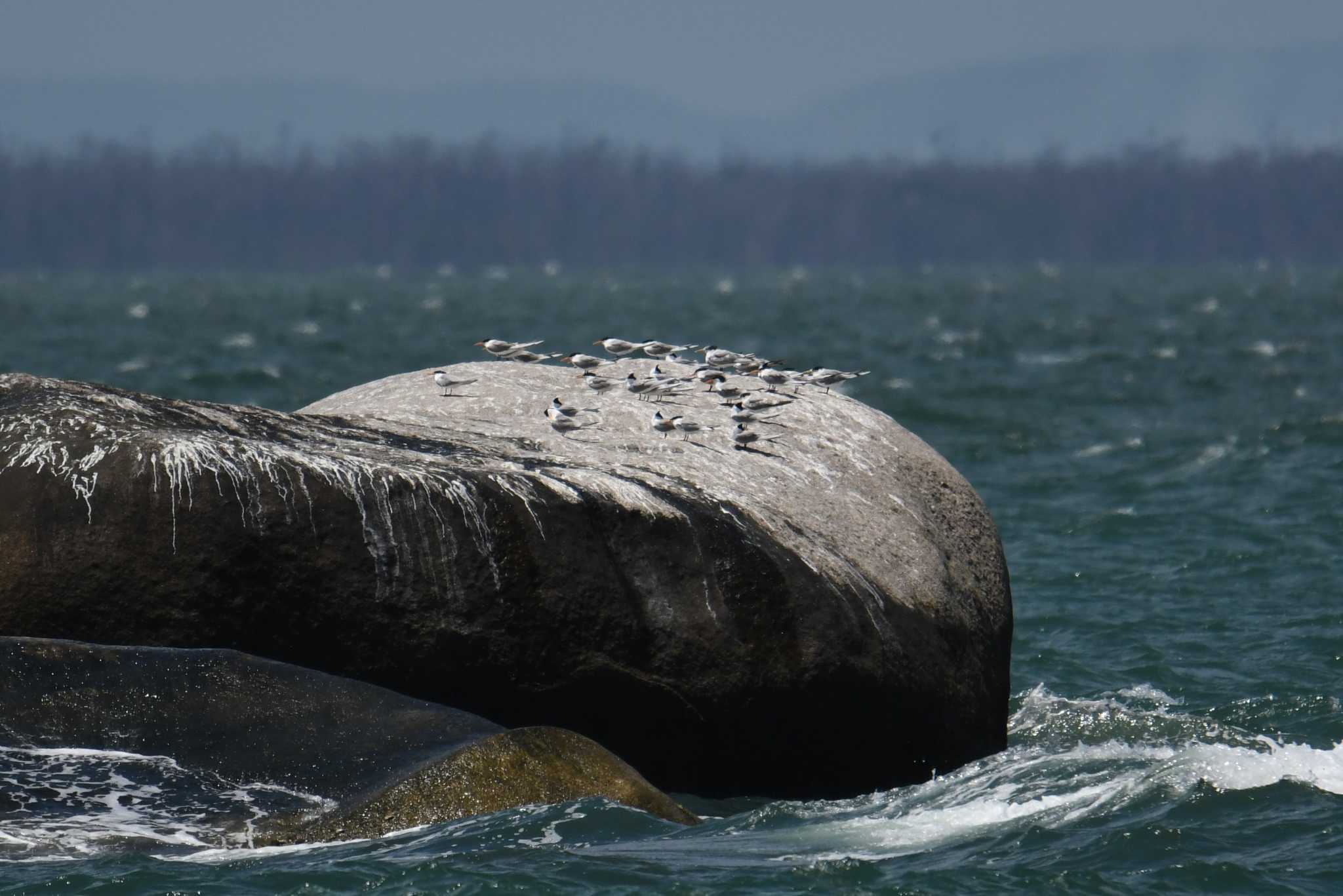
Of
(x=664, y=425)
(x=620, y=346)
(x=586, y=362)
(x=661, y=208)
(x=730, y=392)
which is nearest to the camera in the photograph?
(x=664, y=425)

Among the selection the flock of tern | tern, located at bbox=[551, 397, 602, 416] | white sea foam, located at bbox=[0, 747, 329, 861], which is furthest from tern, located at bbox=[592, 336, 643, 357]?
white sea foam, located at bbox=[0, 747, 329, 861]

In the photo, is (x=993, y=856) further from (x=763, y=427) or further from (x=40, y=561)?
(x=40, y=561)

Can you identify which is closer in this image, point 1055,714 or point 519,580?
point 519,580

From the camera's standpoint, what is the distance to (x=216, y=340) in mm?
43875

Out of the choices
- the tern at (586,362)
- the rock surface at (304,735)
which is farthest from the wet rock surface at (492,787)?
the tern at (586,362)

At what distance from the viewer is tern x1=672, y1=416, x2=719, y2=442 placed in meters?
10.4

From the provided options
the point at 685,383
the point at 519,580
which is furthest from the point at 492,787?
the point at 685,383

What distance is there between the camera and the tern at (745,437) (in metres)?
10.3

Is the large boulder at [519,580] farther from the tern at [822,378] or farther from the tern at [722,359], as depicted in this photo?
the tern at [722,359]

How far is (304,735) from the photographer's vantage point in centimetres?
789

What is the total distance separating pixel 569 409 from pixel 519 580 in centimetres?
203

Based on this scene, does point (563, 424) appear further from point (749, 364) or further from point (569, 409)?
point (749, 364)

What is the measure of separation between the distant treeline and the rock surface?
522 ft

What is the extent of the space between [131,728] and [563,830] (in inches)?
68.3
